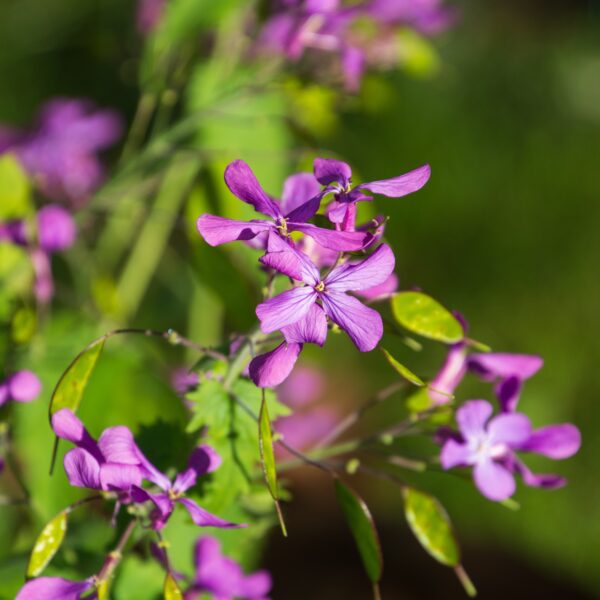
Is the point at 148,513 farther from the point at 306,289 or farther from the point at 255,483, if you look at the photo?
the point at 306,289

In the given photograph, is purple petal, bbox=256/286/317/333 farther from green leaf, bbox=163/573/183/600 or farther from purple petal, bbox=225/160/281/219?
green leaf, bbox=163/573/183/600

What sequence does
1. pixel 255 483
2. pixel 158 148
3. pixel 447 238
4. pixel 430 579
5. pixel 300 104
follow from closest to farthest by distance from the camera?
pixel 255 483, pixel 158 148, pixel 300 104, pixel 430 579, pixel 447 238

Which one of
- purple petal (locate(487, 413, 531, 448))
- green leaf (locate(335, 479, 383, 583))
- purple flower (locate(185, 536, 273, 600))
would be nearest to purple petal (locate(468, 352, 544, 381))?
purple petal (locate(487, 413, 531, 448))

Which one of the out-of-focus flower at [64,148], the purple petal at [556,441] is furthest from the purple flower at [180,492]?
the out-of-focus flower at [64,148]

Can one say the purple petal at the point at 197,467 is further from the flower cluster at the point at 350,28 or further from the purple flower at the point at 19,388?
the flower cluster at the point at 350,28

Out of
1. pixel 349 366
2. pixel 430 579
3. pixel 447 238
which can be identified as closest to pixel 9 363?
pixel 430 579

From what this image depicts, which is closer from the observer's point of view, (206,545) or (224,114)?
(206,545)
